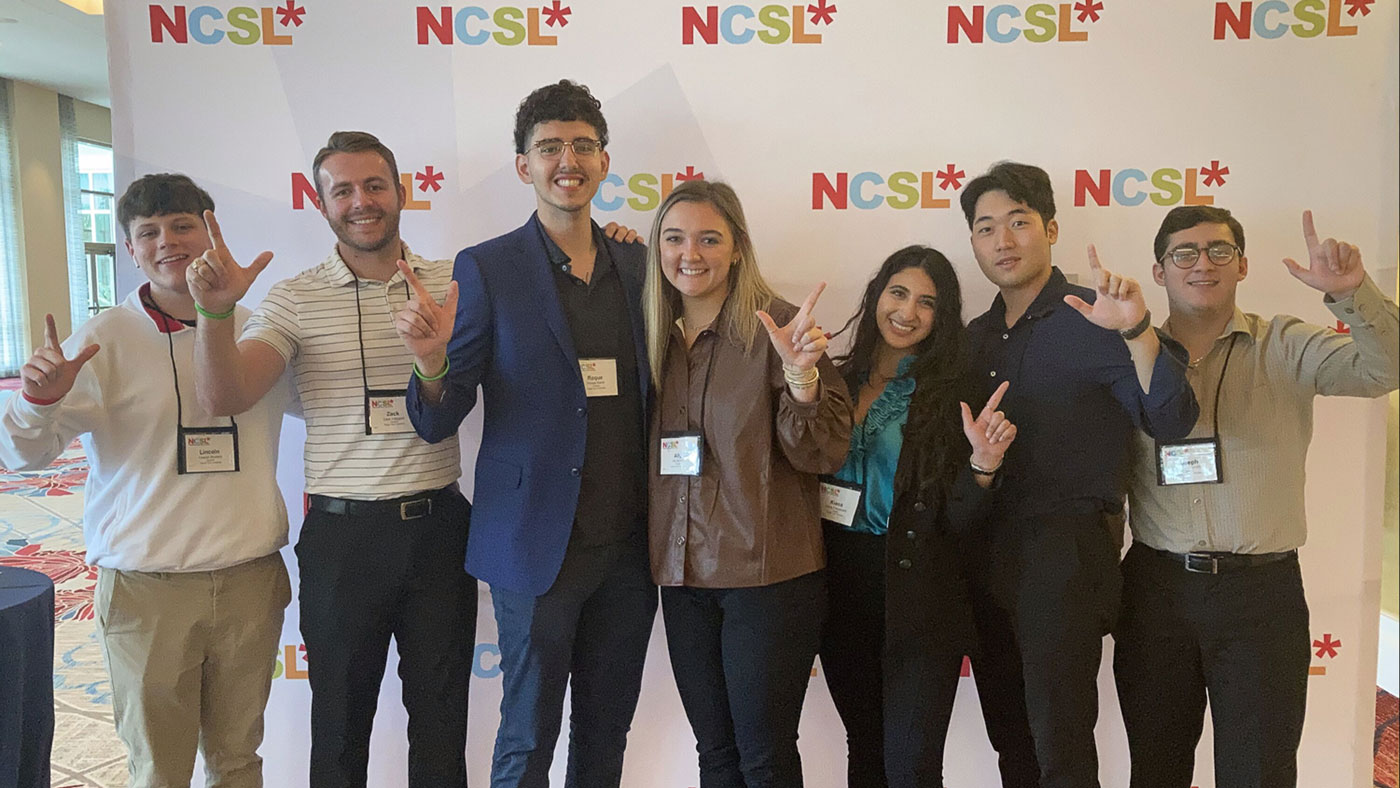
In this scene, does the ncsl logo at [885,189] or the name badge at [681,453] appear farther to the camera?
the ncsl logo at [885,189]

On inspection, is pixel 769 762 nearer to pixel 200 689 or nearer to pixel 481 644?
pixel 481 644

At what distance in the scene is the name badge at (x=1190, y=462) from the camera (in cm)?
178

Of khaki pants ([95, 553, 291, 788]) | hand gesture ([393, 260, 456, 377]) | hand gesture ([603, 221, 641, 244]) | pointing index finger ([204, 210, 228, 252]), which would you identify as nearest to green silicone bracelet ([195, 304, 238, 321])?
pointing index finger ([204, 210, 228, 252])

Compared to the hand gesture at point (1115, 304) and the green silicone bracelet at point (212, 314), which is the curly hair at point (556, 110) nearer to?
the green silicone bracelet at point (212, 314)

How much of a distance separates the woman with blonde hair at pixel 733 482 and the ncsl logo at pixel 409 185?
93 centimetres

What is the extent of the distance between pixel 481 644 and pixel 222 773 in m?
0.73

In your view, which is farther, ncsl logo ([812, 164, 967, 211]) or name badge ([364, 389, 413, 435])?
ncsl logo ([812, 164, 967, 211])

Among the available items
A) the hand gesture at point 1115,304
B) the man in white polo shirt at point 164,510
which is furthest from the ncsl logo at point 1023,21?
the man in white polo shirt at point 164,510

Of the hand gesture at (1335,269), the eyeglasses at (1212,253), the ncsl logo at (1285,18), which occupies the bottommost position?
the hand gesture at (1335,269)

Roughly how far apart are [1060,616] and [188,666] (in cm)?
205

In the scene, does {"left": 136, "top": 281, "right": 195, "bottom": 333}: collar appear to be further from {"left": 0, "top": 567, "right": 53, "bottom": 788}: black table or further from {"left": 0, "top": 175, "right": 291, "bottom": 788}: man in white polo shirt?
{"left": 0, "top": 567, "right": 53, "bottom": 788}: black table

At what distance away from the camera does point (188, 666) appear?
5.85 ft

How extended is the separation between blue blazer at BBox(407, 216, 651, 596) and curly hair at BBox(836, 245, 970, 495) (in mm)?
613

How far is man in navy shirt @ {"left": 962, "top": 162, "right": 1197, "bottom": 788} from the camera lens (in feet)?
5.64
